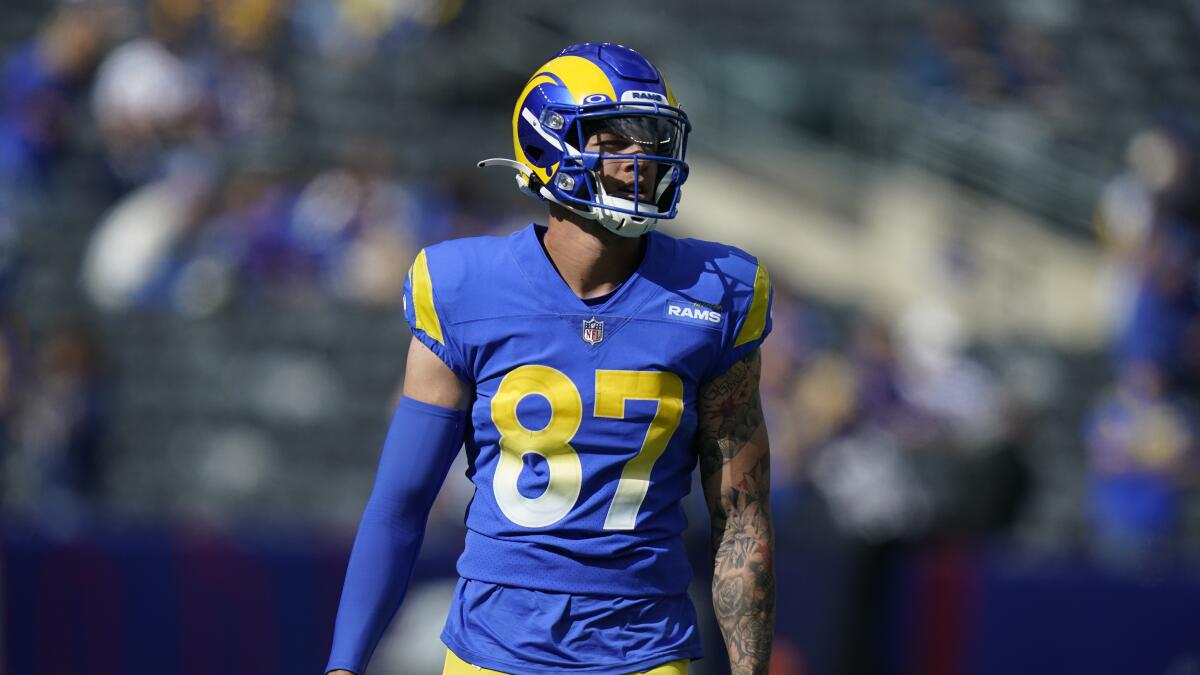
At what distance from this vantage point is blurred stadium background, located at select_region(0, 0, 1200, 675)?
25.3 ft

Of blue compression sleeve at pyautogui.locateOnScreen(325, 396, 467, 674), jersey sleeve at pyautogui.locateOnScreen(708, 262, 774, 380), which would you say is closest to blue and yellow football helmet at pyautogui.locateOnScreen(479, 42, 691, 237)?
jersey sleeve at pyautogui.locateOnScreen(708, 262, 774, 380)

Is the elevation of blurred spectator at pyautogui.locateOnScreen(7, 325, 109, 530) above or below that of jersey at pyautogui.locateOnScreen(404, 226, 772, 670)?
below

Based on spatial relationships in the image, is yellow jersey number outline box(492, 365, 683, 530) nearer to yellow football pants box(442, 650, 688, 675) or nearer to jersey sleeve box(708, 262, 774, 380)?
jersey sleeve box(708, 262, 774, 380)

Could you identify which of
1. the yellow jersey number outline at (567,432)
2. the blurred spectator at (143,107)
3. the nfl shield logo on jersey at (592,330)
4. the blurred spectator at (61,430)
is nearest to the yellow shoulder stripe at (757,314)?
the yellow jersey number outline at (567,432)

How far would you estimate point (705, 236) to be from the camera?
12438mm

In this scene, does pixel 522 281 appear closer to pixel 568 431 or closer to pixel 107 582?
pixel 568 431

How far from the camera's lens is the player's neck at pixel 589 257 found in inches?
133

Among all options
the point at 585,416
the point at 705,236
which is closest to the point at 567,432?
the point at 585,416

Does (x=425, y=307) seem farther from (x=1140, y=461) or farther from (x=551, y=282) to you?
(x=1140, y=461)

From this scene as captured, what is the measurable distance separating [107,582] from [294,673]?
39.7 inches

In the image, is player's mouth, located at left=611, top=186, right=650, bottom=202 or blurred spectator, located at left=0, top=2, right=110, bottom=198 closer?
player's mouth, located at left=611, top=186, right=650, bottom=202

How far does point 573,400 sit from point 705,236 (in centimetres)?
925

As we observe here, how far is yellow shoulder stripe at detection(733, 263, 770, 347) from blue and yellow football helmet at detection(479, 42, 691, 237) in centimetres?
26

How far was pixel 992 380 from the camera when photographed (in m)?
10.6
